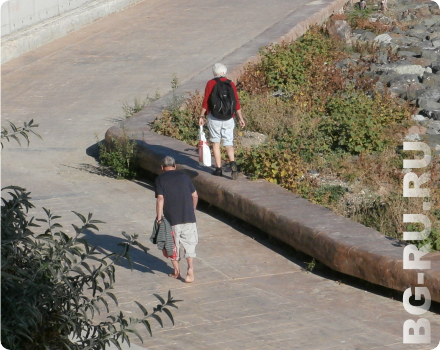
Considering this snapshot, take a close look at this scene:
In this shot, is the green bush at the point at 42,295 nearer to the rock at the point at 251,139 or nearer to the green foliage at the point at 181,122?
the rock at the point at 251,139

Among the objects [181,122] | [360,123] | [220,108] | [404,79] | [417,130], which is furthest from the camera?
[404,79]

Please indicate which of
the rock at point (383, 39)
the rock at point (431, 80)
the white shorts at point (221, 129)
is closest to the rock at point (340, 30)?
the rock at point (383, 39)

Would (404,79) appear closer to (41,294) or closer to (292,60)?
(292,60)

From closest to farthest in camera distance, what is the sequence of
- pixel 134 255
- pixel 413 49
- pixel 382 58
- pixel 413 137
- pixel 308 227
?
pixel 308 227 → pixel 134 255 → pixel 413 137 → pixel 382 58 → pixel 413 49

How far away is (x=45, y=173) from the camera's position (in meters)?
11.1

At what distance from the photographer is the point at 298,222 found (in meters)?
8.20

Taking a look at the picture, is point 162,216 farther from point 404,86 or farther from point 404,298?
point 404,86

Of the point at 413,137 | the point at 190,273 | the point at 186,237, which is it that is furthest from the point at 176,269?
the point at 413,137

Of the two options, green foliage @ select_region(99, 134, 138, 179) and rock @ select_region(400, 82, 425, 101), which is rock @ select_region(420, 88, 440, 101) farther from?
green foliage @ select_region(99, 134, 138, 179)

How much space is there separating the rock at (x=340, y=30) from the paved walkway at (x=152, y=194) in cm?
118

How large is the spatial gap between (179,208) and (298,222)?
1.31 metres

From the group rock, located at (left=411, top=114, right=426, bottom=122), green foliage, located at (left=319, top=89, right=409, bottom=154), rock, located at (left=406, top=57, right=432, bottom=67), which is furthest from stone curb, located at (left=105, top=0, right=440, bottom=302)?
rock, located at (left=406, top=57, right=432, bottom=67)

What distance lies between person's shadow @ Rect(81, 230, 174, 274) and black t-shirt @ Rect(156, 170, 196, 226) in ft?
2.21

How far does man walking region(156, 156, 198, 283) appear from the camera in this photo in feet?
25.5
